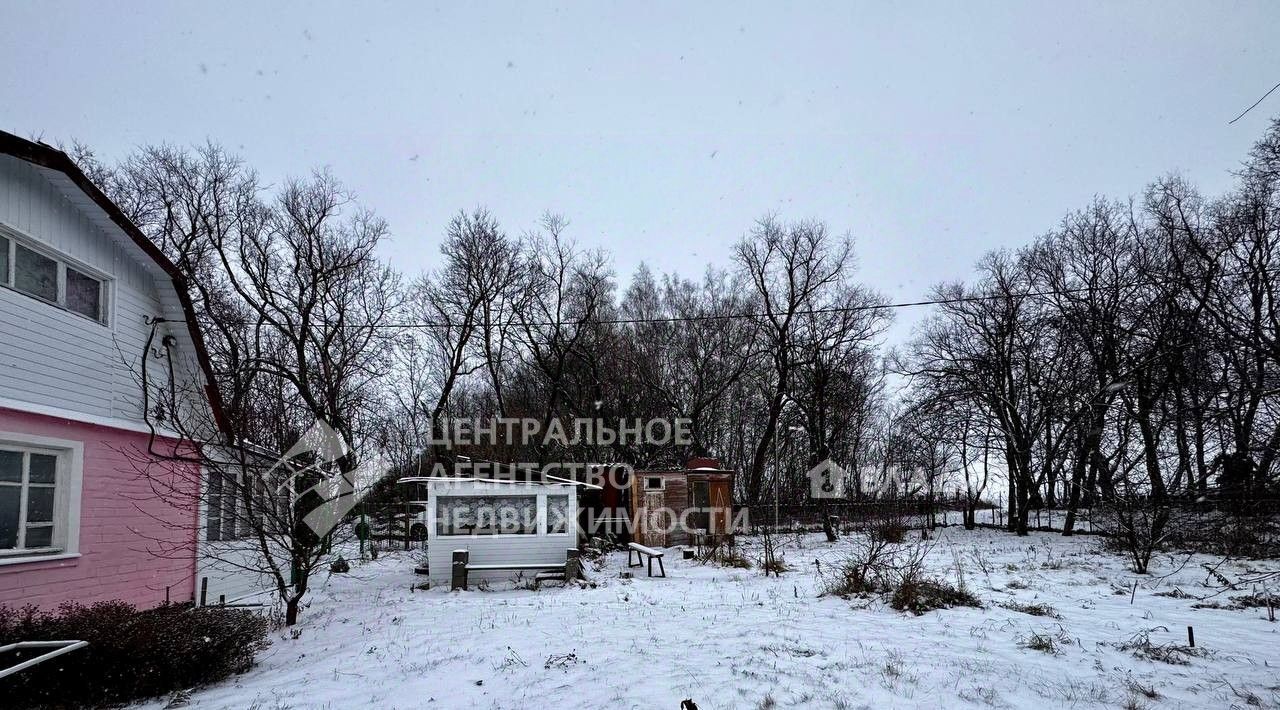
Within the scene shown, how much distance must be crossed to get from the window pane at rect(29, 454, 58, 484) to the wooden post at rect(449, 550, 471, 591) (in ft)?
22.9

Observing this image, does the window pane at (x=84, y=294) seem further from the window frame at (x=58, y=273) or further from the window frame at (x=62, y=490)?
the window frame at (x=62, y=490)

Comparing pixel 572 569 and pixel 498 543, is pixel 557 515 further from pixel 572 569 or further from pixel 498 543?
pixel 572 569

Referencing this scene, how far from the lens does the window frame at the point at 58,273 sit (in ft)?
25.3

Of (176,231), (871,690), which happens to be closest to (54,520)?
(871,690)

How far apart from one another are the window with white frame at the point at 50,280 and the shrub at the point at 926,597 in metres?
10.7

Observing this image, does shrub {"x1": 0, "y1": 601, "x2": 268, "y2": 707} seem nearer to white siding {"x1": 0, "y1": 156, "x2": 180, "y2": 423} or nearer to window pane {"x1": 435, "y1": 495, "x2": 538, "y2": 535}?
white siding {"x1": 0, "y1": 156, "x2": 180, "y2": 423}

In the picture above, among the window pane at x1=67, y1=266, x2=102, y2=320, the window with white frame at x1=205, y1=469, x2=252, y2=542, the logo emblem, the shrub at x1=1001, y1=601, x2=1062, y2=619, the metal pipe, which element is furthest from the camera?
the logo emblem

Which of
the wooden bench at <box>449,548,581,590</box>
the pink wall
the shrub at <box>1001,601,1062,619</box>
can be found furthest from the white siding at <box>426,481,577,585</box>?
the shrub at <box>1001,601,1062,619</box>

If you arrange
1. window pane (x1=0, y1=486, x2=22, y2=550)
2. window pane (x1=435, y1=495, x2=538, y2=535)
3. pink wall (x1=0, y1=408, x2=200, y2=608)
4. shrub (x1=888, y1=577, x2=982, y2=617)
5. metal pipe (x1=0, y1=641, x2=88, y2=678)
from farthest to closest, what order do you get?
window pane (x1=435, y1=495, x2=538, y2=535)
shrub (x1=888, y1=577, x2=982, y2=617)
pink wall (x1=0, y1=408, x2=200, y2=608)
window pane (x1=0, y1=486, x2=22, y2=550)
metal pipe (x1=0, y1=641, x2=88, y2=678)

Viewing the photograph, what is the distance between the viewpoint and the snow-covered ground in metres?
6.11

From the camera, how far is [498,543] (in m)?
15.3

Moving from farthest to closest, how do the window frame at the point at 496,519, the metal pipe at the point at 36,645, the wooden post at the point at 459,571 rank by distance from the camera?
the window frame at the point at 496,519
the wooden post at the point at 459,571
the metal pipe at the point at 36,645

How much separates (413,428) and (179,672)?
961 inches

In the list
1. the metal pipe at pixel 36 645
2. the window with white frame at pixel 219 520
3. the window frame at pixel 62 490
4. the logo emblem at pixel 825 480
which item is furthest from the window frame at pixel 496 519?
the logo emblem at pixel 825 480
